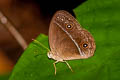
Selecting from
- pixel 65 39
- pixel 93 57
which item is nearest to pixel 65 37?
pixel 65 39

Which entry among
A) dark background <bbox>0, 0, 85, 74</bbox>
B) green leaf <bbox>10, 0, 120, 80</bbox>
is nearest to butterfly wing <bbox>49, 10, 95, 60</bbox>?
green leaf <bbox>10, 0, 120, 80</bbox>

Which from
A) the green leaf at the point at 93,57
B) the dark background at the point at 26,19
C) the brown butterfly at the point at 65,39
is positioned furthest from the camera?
the dark background at the point at 26,19

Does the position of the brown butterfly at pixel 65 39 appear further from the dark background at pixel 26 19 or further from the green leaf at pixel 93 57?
the dark background at pixel 26 19

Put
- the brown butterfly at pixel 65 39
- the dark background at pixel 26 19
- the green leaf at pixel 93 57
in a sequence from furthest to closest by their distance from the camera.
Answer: the dark background at pixel 26 19
the brown butterfly at pixel 65 39
the green leaf at pixel 93 57

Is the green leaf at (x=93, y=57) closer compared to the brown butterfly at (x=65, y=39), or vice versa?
the green leaf at (x=93, y=57)

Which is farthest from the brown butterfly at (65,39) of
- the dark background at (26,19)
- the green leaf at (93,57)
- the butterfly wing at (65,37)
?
the dark background at (26,19)
